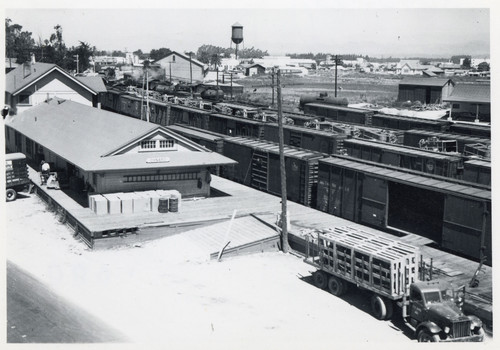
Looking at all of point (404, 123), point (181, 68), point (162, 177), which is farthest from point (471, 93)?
point (181, 68)

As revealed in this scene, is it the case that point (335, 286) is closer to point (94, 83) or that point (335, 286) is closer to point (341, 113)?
point (341, 113)

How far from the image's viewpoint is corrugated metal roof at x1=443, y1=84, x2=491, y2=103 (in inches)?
2655

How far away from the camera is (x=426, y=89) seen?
3472 inches

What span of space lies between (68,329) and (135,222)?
417 inches

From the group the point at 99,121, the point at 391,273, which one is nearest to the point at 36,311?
the point at 391,273

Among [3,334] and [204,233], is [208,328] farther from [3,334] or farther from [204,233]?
[204,233]

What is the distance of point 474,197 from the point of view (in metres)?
24.2

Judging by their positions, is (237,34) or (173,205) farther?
(237,34)

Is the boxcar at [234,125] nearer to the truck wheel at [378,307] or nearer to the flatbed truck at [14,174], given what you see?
the flatbed truck at [14,174]

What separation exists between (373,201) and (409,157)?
882 cm

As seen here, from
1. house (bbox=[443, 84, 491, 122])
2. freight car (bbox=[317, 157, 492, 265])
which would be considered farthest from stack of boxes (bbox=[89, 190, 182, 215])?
house (bbox=[443, 84, 491, 122])

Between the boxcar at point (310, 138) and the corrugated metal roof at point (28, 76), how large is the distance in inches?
821

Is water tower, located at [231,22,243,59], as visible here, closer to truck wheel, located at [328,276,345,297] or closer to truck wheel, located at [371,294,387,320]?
truck wheel, located at [328,276,345,297]

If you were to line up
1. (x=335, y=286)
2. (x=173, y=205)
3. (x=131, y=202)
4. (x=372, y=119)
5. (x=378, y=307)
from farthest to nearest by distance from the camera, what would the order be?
(x=372, y=119) < (x=173, y=205) < (x=131, y=202) < (x=335, y=286) < (x=378, y=307)
